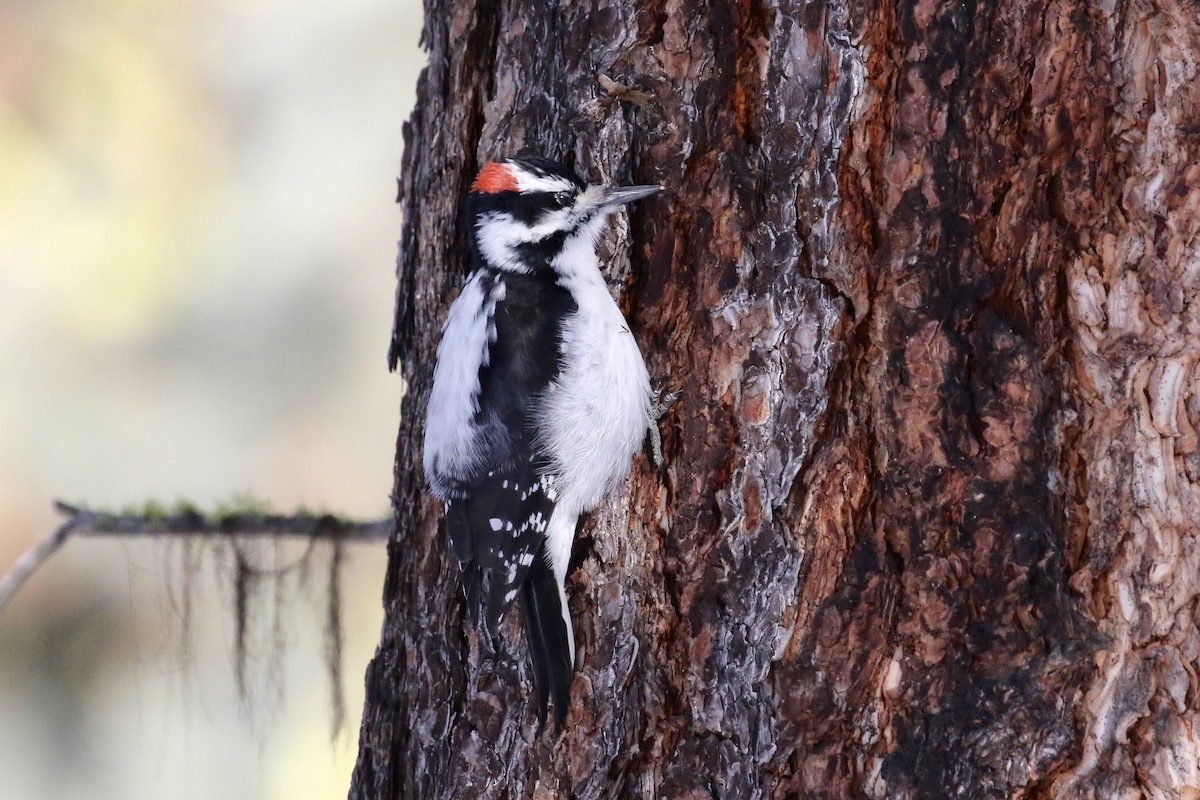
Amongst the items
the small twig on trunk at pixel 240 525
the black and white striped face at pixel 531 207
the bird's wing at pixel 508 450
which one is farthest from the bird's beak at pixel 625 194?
the small twig on trunk at pixel 240 525

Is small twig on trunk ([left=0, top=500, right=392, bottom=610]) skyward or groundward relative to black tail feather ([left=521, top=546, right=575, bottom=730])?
skyward

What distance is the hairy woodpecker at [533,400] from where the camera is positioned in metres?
1.60

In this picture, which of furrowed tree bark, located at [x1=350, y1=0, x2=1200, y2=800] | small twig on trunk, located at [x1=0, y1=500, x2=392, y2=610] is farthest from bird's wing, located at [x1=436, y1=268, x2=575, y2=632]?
small twig on trunk, located at [x1=0, y1=500, x2=392, y2=610]

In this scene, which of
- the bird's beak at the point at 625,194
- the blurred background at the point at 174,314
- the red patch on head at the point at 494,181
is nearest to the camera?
the bird's beak at the point at 625,194

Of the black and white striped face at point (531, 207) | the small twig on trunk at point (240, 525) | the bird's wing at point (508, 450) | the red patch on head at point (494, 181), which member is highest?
the red patch on head at point (494, 181)

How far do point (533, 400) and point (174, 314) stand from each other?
7.11 feet

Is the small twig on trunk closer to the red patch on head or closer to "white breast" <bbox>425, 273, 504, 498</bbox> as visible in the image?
"white breast" <bbox>425, 273, 504, 498</bbox>

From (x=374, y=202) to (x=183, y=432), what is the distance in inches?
39.6

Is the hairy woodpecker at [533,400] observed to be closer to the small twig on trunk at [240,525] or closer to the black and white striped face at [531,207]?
the black and white striped face at [531,207]

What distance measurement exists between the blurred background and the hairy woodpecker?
59.5 inches

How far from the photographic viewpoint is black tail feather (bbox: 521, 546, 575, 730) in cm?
154

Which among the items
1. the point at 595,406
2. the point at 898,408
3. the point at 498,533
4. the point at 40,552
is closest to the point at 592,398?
the point at 595,406

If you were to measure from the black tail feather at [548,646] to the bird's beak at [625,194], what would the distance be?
565 millimetres

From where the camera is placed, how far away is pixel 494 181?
1663mm
